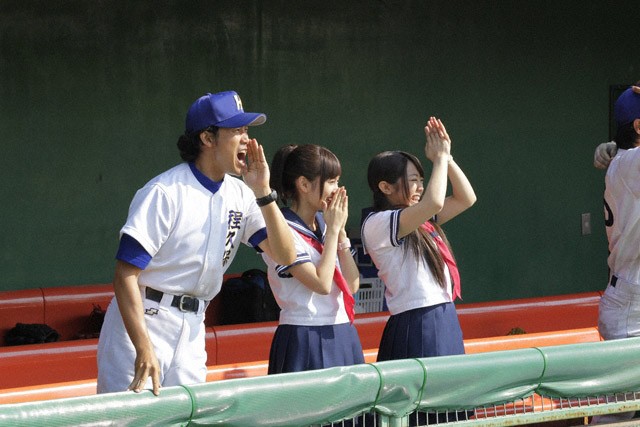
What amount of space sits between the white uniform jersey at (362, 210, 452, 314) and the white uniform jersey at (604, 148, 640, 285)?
73 cm

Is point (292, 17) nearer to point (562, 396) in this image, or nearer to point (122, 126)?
point (122, 126)

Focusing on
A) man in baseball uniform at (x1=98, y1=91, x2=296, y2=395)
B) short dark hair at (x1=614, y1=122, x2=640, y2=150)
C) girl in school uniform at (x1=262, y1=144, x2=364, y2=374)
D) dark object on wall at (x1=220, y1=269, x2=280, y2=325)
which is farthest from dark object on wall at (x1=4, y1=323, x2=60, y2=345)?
short dark hair at (x1=614, y1=122, x2=640, y2=150)

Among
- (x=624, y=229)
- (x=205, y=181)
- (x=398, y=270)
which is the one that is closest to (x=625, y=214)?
(x=624, y=229)

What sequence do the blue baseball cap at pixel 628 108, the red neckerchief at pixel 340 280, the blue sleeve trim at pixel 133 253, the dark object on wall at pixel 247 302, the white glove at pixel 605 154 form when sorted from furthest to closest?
the dark object on wall at pixel 247 302 → the white glove at pixel 605 154 → the blue baseball cap at pixel 628 108 → the red neckerchief at pixel 340 280 → the blue sleeve trim at pixel 133 253

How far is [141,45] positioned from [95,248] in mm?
1412

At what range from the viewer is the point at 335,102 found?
8164 mm

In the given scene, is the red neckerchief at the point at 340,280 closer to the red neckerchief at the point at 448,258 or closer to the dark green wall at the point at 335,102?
the red neckerchief at the point at 448,258

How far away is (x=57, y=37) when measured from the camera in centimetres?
711

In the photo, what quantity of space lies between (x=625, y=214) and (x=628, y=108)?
0.42 metres

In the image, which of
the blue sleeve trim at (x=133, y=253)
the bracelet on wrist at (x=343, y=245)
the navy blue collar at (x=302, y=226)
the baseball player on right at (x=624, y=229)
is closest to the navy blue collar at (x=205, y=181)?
the blue sleeve trim at (x=133, y=253)

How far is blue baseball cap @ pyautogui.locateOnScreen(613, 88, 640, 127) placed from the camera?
168 inches

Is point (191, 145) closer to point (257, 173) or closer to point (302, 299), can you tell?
point (257, 173)

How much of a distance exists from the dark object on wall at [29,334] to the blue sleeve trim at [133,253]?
9.57 ft

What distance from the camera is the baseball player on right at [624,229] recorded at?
165 inches
